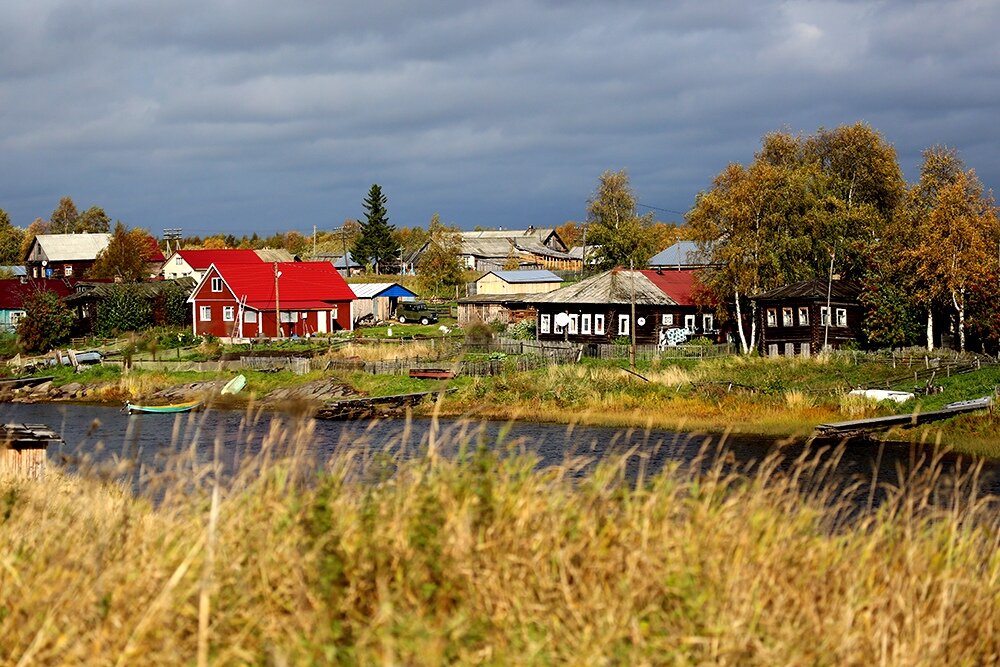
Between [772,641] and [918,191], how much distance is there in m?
54.3

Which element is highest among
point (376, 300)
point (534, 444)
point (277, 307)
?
point (376, 300)

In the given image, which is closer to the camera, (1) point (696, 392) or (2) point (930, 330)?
(1) point (696, 392)

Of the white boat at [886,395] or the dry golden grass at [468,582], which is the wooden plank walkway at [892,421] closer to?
the white boat at [886,395]

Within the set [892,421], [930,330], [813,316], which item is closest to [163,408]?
[892,421]

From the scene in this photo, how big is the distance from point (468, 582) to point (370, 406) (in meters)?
36.7

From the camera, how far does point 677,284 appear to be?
62.1 m

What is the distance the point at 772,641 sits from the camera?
7633mm

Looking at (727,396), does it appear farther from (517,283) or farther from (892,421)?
(517,283)

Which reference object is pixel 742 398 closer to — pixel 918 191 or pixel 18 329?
pixel 918 191

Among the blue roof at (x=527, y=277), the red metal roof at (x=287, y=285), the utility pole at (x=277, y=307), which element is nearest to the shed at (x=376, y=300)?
the red metal roof at (x=287, y=285)

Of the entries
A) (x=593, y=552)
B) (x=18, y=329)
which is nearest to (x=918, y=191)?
(x=18, y=329)

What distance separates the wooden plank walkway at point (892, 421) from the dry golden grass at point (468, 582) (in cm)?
2518

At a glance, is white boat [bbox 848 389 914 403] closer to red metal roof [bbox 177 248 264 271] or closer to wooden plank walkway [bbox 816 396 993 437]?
wooden plank walkway [bbox 816 396 993 437]

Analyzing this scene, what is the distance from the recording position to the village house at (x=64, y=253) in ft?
351
